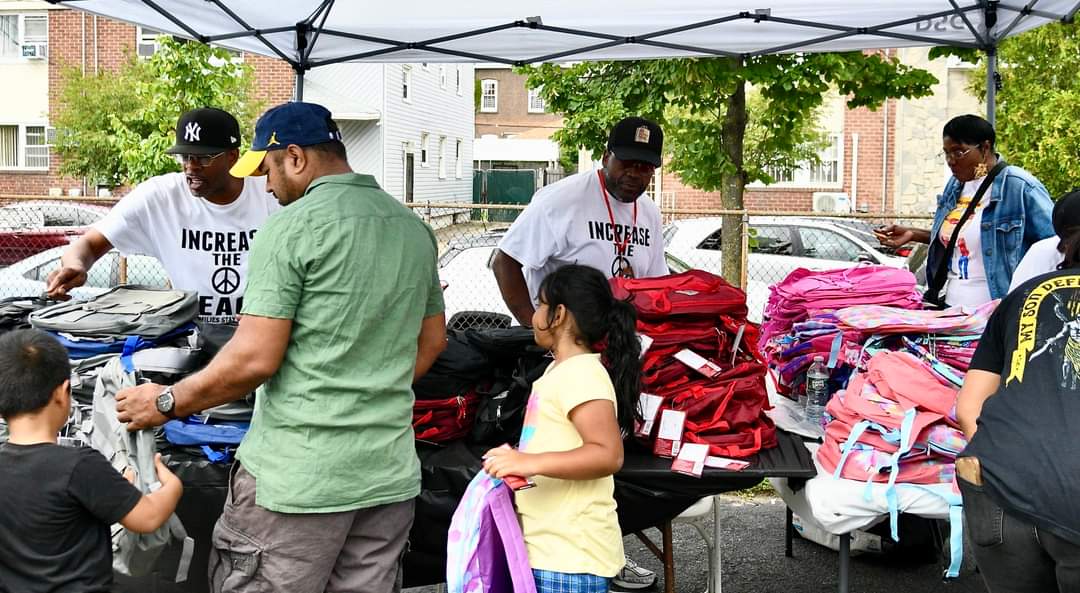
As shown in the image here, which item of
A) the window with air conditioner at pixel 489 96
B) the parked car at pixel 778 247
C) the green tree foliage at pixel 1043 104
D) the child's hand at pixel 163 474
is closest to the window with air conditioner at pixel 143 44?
the parked car at pixel 778 247

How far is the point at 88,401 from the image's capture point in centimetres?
316

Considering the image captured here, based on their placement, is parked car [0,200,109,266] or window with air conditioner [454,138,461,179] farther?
window with air conditioner [454,138,461,179]

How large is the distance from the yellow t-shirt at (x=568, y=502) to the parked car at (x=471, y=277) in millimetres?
6507

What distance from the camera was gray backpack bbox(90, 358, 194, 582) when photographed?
2.85 meters

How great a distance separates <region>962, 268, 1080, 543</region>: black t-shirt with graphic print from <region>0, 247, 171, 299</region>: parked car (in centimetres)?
780

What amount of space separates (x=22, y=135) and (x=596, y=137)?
20687 mm

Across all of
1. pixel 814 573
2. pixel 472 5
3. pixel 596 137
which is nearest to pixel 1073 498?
pixel 814 573

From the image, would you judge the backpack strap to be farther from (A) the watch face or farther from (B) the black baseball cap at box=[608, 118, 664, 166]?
(A) the watch face

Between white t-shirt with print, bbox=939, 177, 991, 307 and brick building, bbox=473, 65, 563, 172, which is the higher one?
brick building, bbox=473, 65, 563, 172

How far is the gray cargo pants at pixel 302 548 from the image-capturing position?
257cm

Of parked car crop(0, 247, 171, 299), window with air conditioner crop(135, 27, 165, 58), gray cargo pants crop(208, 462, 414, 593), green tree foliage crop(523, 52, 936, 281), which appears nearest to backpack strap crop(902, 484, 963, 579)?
gray cargo pants crop(208, 462, 414, 593)

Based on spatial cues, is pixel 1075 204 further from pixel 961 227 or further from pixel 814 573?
pixel 814 573

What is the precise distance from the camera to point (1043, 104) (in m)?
12.5

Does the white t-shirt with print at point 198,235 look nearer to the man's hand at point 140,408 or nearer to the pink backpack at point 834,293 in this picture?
the man's hand at point 140,408
